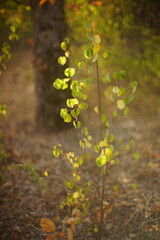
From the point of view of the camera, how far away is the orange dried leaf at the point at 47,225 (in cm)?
241

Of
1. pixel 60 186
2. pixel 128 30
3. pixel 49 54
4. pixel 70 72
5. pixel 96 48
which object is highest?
pixel 128 30

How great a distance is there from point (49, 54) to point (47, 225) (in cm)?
278

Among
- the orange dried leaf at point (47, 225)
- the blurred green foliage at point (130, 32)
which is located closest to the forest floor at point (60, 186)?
the orange dried leaf at point (47, 225)

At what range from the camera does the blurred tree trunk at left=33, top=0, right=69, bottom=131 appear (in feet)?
12.7

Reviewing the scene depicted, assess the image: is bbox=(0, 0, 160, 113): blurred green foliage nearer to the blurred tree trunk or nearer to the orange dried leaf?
the blurred tree trunk

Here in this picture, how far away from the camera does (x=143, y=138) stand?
4012 mm

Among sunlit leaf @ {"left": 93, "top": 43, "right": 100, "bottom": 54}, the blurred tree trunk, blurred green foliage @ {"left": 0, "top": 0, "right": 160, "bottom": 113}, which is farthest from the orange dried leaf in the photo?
blurred green foliage @ {"left": 0, "top": 0, "right": 160, "bottom": 113}

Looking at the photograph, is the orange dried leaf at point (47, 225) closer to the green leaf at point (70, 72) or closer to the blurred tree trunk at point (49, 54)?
the green leaf at point (70, 72)

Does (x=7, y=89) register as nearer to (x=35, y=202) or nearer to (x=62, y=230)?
(x=35, y=202)

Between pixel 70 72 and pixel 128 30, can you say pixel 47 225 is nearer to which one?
pixel 70 72

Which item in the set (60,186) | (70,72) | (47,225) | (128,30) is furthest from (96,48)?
(128,30)

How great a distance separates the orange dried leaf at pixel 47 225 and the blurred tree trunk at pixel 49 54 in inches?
84.0

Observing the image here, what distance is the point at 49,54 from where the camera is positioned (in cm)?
399

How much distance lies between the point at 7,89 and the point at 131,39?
469 centimetres
